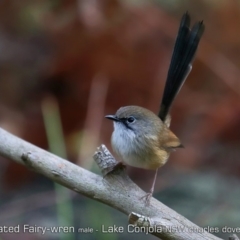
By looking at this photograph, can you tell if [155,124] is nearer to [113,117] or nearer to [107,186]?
[113,117]

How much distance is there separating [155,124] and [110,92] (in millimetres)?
1317

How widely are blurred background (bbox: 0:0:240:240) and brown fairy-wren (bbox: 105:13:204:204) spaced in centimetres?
68

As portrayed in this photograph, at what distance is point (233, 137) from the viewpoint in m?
3.96

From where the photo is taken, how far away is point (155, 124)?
250cm

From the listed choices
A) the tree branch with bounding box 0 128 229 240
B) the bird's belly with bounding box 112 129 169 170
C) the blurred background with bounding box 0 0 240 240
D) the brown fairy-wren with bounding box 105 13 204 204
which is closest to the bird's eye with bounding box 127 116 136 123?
the brown fairy-wren with bounding box 105 13 204 204

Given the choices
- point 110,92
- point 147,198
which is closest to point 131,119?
point 147,198

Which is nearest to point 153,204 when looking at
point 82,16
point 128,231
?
point 128,231

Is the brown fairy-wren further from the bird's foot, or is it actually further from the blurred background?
the blurred background

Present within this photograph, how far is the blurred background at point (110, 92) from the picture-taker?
3348 millimetres

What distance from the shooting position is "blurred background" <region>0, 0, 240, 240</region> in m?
3.35

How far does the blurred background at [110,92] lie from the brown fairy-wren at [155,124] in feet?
2.24

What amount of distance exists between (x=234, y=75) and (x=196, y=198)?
3.65 ft

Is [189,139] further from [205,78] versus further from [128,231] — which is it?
[128,231]

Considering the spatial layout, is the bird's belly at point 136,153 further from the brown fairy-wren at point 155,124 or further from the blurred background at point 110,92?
the blurred background at point 110,92
